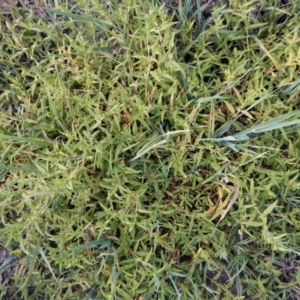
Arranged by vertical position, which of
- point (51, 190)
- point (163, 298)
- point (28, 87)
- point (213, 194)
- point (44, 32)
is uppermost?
point (44, 32)

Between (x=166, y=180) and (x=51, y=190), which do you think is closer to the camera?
(x=51, y=190)

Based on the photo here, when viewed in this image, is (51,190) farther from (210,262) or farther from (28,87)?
(210,262)

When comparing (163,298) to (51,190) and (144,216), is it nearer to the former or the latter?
(144,216)

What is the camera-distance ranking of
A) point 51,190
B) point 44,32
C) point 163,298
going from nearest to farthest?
point 51,190 < point 163,298 < point 44,32

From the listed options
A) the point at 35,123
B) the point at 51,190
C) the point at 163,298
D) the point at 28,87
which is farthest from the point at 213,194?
the point at 28,87

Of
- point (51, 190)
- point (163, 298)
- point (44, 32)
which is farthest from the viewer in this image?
point (44, 32)

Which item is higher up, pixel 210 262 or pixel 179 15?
pixel 179 15
